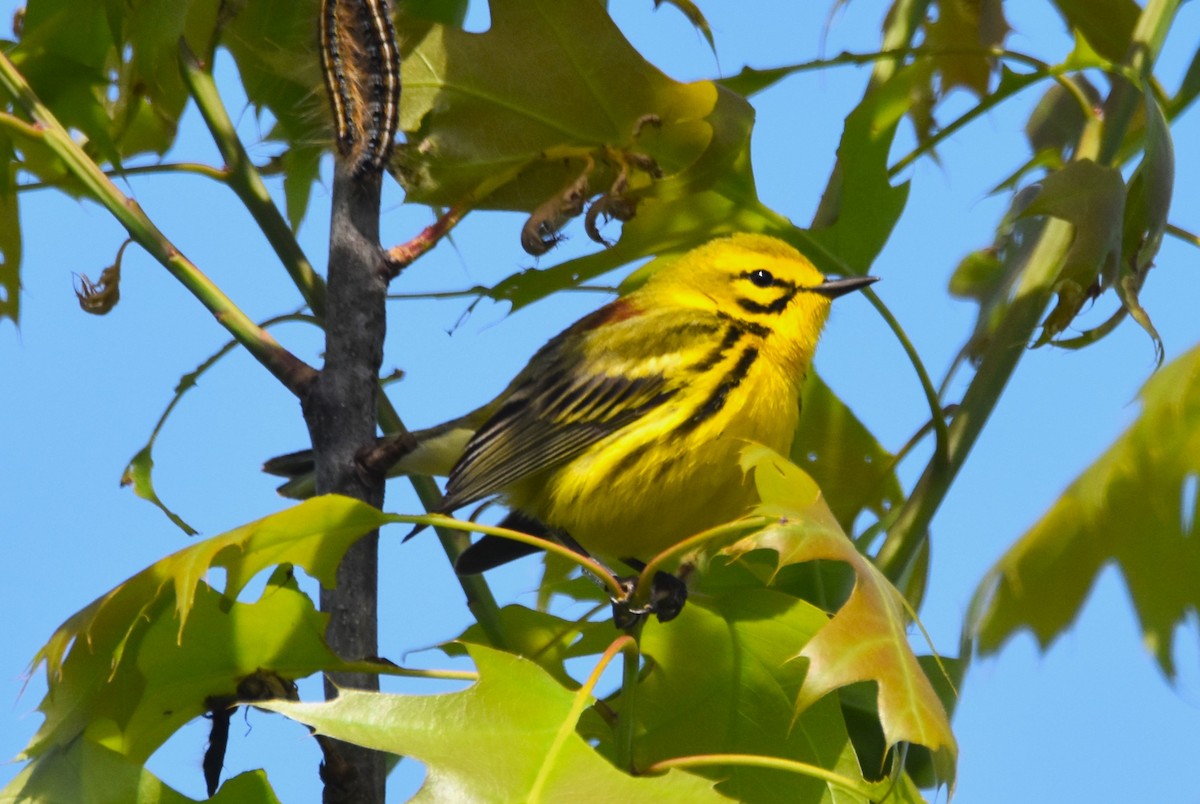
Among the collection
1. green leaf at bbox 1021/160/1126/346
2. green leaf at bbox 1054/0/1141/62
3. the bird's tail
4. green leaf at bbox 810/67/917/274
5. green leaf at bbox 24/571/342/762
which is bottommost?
green leaf at bbox 24/571/342/762

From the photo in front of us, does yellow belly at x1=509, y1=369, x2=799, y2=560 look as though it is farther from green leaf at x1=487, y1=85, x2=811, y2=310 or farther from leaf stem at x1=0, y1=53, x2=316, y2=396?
leaf stem at x1=0, y1=53, x2=316, y2=396

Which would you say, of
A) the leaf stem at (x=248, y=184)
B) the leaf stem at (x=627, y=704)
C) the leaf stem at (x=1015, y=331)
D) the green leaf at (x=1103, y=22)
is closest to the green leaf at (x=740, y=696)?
the leaf stem at (x=627, y=704)

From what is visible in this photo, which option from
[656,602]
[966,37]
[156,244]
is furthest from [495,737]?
[966,37]

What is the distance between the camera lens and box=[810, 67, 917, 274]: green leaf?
2.16 metres

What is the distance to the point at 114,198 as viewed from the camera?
187 cm

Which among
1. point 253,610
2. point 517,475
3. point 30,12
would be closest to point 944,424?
point 517,475

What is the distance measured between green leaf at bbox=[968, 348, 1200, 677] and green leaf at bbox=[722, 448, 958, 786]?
528 millimetres

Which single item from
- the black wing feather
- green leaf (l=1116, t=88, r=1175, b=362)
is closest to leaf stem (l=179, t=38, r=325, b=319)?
the black wing feather

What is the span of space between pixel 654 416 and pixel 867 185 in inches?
24.6

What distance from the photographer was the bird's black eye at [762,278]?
9.55 feet

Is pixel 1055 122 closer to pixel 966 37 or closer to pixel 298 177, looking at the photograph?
pixel 966 37

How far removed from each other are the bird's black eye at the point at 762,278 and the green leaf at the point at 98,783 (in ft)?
5.49

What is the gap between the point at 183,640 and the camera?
168cm

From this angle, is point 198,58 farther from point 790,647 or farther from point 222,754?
point 790,647
